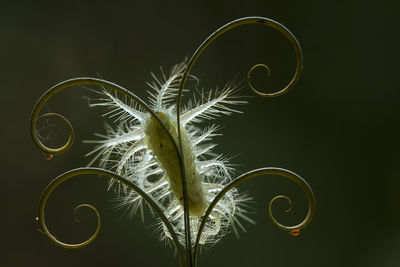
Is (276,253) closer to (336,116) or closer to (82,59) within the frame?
(336,116)

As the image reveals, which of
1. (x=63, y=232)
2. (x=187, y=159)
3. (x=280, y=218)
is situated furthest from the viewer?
(x=280, y=218)

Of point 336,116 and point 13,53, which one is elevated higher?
point 13,53

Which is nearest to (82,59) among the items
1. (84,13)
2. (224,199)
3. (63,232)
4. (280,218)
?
(84,13)

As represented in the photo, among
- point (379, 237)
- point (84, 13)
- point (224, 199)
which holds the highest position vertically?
point (84, 13)

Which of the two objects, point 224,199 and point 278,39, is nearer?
point 224,199

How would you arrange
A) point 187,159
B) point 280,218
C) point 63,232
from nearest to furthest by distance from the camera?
point 187,159
point 63,232
point 280,218

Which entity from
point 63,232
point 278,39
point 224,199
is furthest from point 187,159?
point 278,39

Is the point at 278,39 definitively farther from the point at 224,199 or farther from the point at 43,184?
the point at 224,199
